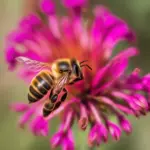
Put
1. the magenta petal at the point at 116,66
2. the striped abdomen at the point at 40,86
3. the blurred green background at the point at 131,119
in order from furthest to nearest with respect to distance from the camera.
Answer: the blurred green background at the point at 131,119
the magenta petal at the point at 116,66
the striped abdomen at the point at 40,86

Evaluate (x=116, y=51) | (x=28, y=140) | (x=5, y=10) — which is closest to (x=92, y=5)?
(x=116, y=51)

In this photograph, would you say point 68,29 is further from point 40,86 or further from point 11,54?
point 40,86

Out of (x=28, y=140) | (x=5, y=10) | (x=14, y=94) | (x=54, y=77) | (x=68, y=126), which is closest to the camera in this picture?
(x=54, y=77)

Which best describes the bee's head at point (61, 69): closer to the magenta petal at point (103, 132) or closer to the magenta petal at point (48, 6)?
the magenta petal at point (103, 132)

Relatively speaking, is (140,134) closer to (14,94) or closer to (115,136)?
(115,136)

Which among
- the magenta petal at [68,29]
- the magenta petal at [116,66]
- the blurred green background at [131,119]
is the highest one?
the magenta petal at [68,29]

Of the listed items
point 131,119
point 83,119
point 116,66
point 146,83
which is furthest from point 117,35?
point 131,119

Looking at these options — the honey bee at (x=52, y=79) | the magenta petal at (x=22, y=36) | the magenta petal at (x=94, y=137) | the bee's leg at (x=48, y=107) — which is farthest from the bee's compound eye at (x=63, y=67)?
the magenta petal at (x=22, y=36)
